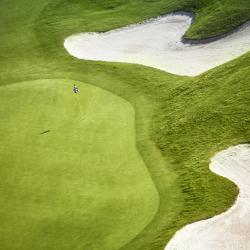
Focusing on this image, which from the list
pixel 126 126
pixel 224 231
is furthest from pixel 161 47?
pixel 224 231

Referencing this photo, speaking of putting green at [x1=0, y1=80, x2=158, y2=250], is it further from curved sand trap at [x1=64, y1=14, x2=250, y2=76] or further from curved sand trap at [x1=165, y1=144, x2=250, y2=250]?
curved sand trap at [x1=64, y1=14, x2=250, y2=76]

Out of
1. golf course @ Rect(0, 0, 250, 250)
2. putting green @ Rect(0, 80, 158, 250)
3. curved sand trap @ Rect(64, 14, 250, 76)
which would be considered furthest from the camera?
curved sand trap @ Rect(64, 14, 250, 76)

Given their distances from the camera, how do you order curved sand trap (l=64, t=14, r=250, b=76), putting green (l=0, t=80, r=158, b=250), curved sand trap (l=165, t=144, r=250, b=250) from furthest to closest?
curved sand trap (l=64, t=14, r=250, b=76) < putting green (l=0, t=80, r=158, b=250) < curved sand trap (l=165, t=144, r=250, b=250)

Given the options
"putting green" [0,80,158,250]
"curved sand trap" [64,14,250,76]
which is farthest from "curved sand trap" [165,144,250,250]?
"curved sand trap" [64,14,250,76]

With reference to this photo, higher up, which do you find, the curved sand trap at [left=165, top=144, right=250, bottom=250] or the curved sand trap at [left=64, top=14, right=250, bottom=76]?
the curved sand trap at [left=64, top=14, right=250, bottom=76]

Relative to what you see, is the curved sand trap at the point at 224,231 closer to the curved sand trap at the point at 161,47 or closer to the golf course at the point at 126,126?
the golf course at the point at 126,126

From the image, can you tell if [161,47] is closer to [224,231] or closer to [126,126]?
[126,126]

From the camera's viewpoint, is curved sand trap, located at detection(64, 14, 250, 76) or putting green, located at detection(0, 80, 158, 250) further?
curved sand trap, located at detection(64, 14, 250, 76)
